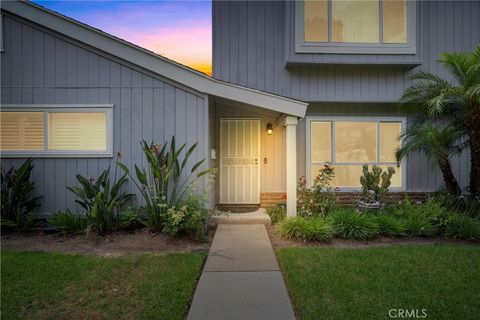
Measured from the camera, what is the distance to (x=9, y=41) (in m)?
6.07

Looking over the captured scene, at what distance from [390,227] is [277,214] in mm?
2269

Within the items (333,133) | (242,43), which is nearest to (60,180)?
(242,43)

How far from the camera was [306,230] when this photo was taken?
17.5 ft

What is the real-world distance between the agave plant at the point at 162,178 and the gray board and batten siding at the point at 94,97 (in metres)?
0.25

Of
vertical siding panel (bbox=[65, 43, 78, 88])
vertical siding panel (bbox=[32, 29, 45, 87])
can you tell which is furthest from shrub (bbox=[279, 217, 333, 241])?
vertical siding panel (bbox=[32, 29, 45, 87])

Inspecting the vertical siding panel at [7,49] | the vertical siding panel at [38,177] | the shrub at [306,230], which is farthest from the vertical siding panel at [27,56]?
the shrub at [306,230]

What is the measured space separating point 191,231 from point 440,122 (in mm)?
7357

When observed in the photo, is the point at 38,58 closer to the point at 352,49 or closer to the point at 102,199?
the point at 102,199

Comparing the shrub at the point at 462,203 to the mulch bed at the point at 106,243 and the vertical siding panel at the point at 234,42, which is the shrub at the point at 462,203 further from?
the vertical siding panel at the point at 234,42

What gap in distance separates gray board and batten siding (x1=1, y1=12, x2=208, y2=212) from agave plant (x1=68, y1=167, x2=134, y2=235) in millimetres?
315

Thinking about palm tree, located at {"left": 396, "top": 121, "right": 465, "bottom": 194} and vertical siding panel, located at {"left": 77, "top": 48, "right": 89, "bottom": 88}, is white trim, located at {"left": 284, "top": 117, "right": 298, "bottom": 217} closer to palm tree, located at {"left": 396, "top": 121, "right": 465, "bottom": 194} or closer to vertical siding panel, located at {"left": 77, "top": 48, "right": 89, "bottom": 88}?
palm tree, located at {"left": 396, "top": 121, "right": 465, "bottom": 194}

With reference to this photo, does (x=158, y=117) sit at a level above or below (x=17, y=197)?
above

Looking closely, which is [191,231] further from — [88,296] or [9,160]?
[9,160]

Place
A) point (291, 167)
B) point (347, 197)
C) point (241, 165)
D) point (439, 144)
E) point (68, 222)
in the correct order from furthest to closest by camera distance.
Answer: point (241, 165)
point (347, 197)
point (439, 144)
point (291, 167)
point (68, 222)
